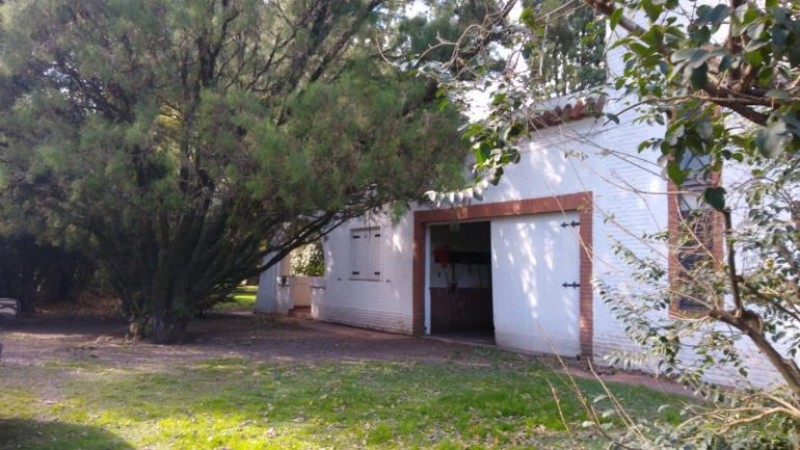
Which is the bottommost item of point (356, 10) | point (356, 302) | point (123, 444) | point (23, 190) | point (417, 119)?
point (123, 444)

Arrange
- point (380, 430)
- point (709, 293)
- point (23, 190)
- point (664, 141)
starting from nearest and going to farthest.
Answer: point (664, 141)
point (709, 293)
point (380, 430)
point (23, 190)

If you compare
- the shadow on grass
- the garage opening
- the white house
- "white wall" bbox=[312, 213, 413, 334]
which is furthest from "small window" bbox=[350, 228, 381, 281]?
the shadow on grass

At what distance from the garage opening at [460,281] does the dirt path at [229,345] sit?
1.17 meters

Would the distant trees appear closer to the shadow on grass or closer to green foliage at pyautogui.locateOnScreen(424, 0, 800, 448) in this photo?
the shadow on grass

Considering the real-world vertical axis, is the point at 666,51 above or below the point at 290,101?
below

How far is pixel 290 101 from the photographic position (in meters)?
11.1

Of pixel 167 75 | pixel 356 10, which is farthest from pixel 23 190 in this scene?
pixel 356 10

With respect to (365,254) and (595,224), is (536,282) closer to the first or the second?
(595,224)

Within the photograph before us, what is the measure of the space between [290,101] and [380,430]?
5.87 meters

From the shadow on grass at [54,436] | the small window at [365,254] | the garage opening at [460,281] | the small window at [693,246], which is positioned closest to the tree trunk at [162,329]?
the small window at [365,254]

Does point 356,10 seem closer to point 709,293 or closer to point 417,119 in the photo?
point 417,119

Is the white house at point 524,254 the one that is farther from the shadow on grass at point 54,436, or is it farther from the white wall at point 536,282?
the shadow on grass at point 54,436

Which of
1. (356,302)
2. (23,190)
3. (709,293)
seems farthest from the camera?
(356,302)

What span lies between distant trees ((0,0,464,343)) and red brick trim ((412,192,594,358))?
176 centimetres
